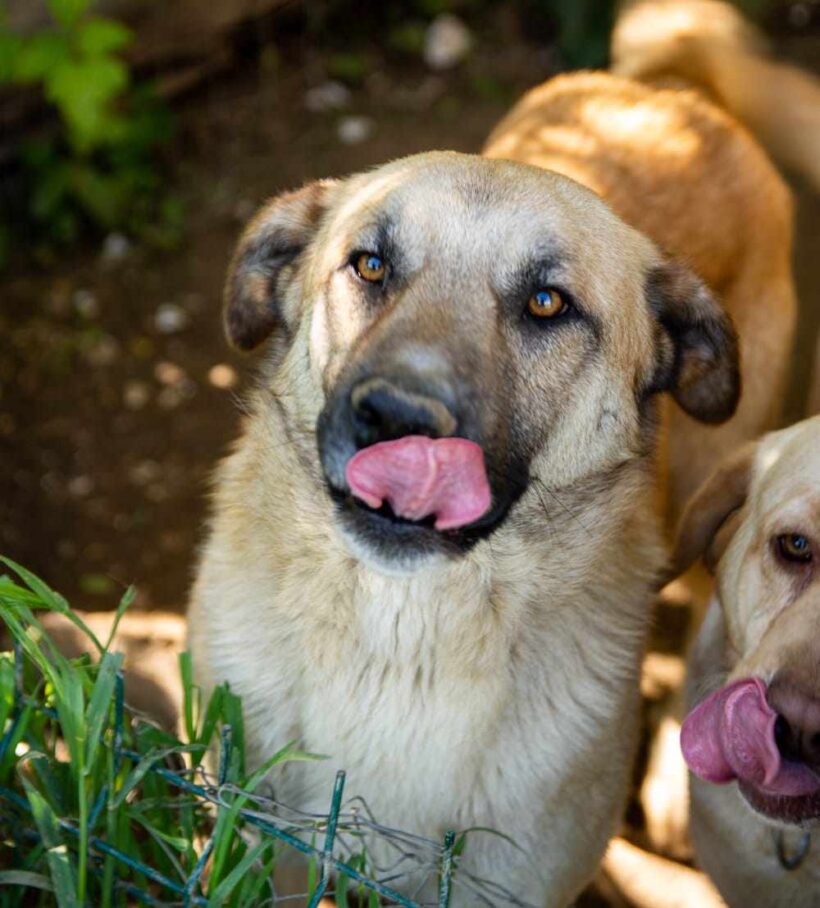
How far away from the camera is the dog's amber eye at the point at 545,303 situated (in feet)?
8.29

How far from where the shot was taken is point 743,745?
2.31 m

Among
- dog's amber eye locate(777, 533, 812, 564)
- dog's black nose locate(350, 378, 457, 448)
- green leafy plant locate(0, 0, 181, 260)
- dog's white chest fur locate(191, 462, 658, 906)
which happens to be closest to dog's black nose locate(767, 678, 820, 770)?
dog's amber eye locate(777, 533, 812, 564)

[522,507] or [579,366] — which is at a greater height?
[579,366]

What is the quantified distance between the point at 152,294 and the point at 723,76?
2.46 m

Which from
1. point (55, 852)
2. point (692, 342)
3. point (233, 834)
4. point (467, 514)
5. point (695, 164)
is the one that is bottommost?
point (233, 834)

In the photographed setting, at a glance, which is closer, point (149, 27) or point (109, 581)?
point (109, 581)

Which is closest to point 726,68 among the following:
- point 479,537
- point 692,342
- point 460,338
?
point 692,342

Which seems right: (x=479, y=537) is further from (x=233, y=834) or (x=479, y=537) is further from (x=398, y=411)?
(x=233, y=834)

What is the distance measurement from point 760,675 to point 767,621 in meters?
0.19

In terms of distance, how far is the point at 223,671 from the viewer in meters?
2.79

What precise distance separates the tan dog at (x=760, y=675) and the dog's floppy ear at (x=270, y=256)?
1.13 m

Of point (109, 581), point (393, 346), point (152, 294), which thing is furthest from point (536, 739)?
point (152, 294)

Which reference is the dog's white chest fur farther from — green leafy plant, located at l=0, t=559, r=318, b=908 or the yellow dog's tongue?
the yellow dog's tongue

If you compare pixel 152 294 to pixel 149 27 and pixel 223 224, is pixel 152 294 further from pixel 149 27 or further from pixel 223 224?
pixel 149 27
